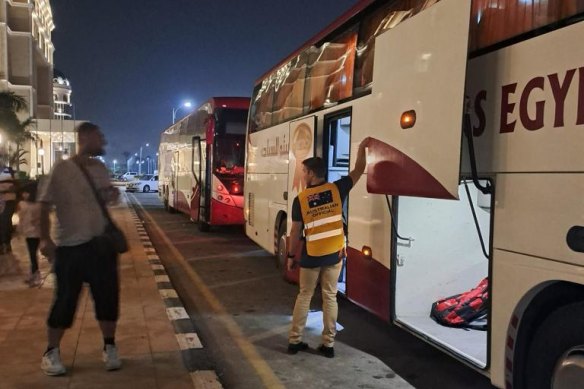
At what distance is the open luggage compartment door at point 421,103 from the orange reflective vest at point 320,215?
19.0 inches

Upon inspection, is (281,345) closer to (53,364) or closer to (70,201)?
(53,364)

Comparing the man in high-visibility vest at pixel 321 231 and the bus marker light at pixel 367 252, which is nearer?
the man in high-visibility vest at pixel 321 231

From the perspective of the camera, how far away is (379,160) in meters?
4.68

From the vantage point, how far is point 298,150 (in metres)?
7.75

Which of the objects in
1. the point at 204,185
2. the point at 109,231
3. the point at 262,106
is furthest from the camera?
the point at 204,185

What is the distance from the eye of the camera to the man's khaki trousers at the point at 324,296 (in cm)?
520

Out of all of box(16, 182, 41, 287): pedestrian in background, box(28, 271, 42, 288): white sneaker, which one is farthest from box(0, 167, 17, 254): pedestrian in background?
box(28, 271, 42, 288): white sneaker

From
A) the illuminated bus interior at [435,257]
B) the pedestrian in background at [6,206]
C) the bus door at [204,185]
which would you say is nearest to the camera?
the illuminated bus interior at [435,257]

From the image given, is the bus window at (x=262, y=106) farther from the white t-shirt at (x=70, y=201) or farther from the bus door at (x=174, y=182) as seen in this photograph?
the bus door at (x=174, y=182)

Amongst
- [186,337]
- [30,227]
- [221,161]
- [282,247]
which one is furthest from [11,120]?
[186,337]

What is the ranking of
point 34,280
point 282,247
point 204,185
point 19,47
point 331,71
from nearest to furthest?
point 331,71 → point 34,280 → point 282,247 → point 204,185 → point 19,47

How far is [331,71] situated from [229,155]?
7.98m

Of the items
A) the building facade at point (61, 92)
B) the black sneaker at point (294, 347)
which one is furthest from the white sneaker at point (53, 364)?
the building facade at point (61, 92)

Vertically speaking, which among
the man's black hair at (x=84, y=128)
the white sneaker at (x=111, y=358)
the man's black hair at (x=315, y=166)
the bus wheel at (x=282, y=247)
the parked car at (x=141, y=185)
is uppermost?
the man's black hair at (x=84, y=128)
